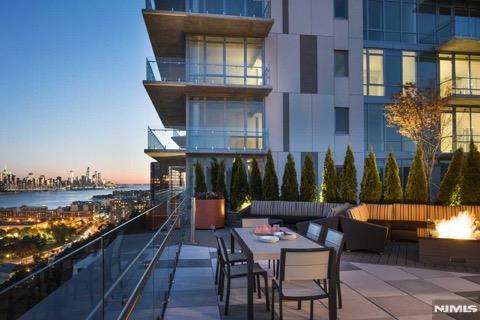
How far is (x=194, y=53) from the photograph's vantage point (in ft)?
51.1

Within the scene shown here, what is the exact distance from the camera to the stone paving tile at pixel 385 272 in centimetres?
597

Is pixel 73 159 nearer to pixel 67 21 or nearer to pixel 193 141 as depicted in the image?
pixel 67 21

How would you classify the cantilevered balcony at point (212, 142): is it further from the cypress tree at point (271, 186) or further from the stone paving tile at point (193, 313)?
the stone paving tile at point (193, 313)

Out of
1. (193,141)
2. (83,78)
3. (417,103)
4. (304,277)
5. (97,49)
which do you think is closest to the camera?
(304,277)

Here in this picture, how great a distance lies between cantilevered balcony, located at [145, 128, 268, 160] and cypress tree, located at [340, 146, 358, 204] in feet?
13.6

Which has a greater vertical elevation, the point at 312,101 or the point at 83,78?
the point at 83,78

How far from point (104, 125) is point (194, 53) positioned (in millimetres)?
21162

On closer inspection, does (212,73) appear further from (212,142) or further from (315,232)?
(315,232)

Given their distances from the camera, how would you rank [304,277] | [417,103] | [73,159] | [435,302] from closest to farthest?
[304,277] → [435,302] → [417,103] → [73,159]

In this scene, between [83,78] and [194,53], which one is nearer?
[194,53]

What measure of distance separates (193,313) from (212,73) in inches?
490

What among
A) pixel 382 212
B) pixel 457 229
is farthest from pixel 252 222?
pixel 382 212

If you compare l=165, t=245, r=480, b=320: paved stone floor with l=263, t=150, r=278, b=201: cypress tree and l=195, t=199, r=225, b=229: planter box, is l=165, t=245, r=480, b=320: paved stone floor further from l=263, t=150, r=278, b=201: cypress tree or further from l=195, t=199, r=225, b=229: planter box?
l=263, t=150, r=278, b=201: cypress tree

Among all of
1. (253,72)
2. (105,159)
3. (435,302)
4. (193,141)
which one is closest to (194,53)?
(253,72)
